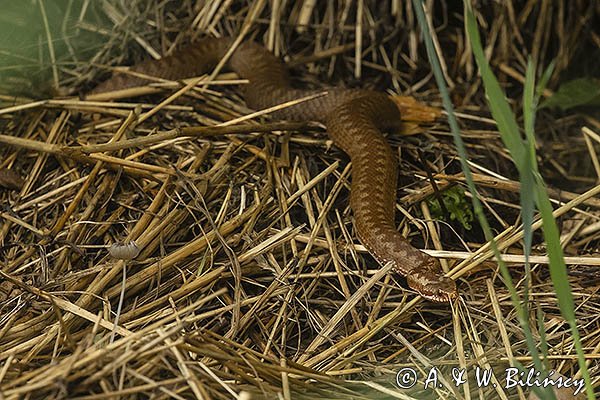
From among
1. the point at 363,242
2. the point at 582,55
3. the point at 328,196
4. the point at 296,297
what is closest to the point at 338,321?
the point at 296,297

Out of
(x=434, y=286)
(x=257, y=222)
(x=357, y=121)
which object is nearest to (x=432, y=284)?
(x=434, y=286)

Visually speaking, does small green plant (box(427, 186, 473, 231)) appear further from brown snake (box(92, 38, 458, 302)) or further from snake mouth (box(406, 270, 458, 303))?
snake mouth (box(406, 270, 458, 303))

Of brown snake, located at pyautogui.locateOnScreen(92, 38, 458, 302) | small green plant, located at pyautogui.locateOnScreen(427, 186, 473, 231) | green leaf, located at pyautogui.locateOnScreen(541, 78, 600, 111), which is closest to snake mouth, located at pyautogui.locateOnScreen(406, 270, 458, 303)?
brown snake, located at pyautogui.locateOnScreen(92, 38, 458, 302)

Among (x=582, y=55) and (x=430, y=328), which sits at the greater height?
(x=582, y=55)

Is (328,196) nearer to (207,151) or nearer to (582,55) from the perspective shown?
(207,151)

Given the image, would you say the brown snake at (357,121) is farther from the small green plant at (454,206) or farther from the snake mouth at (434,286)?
the small green plant at (454,206)

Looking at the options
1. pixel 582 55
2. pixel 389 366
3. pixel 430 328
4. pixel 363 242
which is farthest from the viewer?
pixel 582 55
